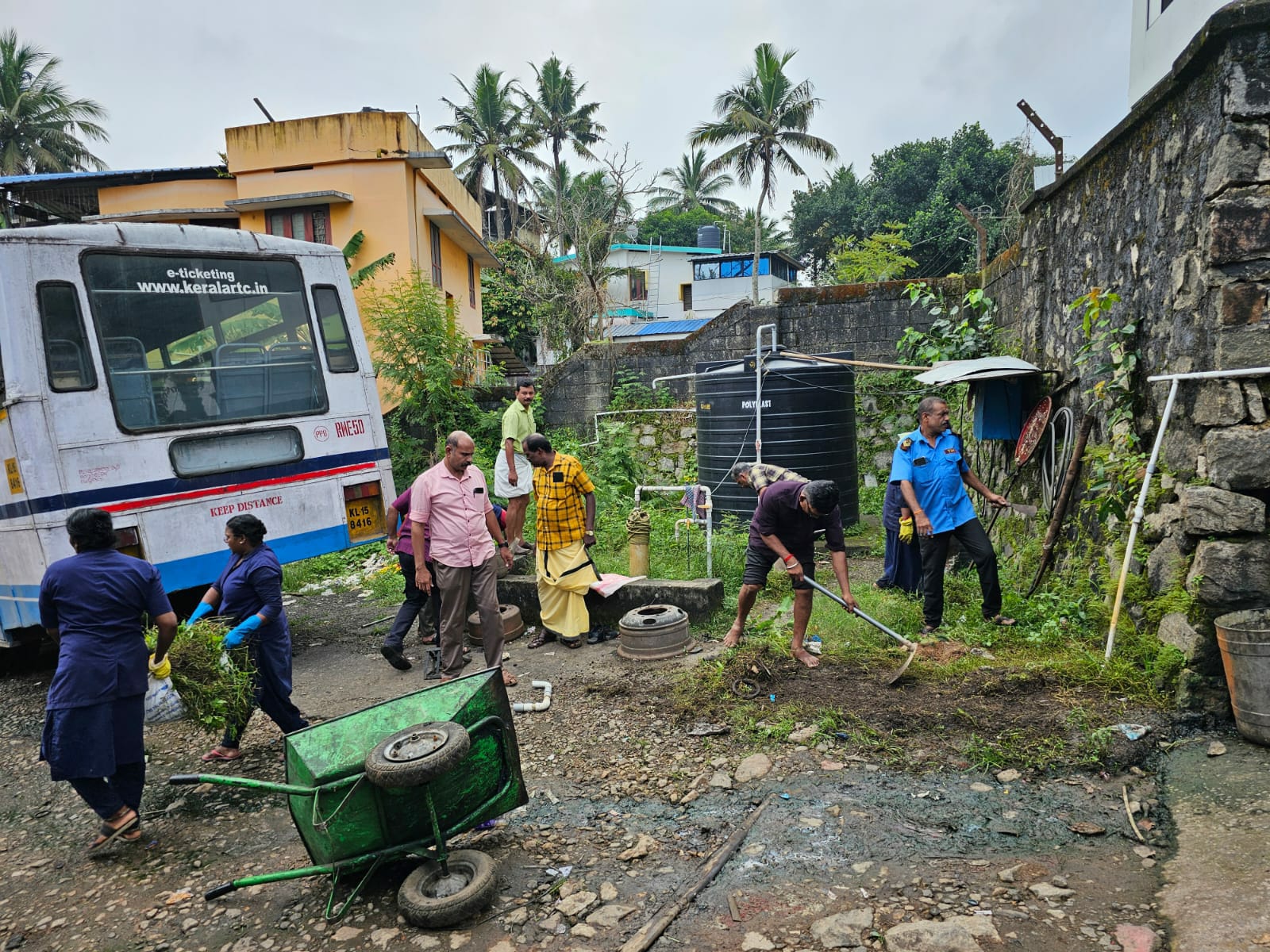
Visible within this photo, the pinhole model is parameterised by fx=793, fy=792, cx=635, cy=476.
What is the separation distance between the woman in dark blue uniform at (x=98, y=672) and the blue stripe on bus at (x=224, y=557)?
1652 mm

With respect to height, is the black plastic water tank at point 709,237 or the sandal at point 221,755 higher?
the black plastic water tank at point 709,237

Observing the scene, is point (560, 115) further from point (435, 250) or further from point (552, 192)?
point (435, 250)

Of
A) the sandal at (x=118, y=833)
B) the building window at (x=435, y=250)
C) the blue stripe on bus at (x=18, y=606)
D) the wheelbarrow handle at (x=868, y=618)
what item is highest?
the building window at (x=435, y=250)

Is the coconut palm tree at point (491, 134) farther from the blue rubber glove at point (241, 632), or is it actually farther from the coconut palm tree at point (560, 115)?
the blue rubber glove at point (241, 632)

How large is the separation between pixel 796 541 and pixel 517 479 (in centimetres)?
402

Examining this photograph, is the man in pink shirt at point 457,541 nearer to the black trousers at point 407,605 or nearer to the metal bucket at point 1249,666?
the black trousers at point 407,605

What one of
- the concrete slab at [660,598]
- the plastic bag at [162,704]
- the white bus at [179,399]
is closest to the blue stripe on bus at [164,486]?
the white bus at [179,399]

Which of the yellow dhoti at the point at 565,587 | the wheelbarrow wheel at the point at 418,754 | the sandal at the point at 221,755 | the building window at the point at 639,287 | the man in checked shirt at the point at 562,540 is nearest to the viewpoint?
the wheelbarrow wheel at the point at 418,754

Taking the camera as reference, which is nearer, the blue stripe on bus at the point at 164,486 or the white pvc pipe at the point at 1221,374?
the white pvc pipe at the point at 1221,374

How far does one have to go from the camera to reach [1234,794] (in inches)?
130

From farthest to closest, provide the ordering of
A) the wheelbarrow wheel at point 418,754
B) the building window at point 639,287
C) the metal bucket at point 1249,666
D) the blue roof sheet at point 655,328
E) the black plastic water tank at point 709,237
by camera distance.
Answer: the black plastic water tank at point 709,237 < the building window at point 639,287 < the blue roof sheet at point 655,328 < the metal bucket at point 1249,666 < the wheelbarrow wheel at point 418,754

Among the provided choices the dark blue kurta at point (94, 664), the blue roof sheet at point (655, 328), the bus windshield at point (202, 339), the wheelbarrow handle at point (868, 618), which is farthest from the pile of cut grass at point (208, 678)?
the blue roof sheet at point (655, 328)

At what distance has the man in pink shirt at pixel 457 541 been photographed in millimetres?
5410

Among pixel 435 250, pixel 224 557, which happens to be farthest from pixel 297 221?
pixel 224 557
